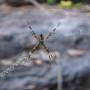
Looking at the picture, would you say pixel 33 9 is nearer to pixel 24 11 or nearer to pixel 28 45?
pixel 24 11

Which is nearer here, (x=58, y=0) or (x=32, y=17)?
(x=32, y=17)

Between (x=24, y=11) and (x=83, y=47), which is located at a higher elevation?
(x=24, y=11)

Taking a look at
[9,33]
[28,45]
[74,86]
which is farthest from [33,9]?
[74,86]

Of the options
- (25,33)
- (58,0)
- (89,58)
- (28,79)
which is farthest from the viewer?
(58,0)

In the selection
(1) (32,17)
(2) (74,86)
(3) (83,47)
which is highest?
(1) (32,17)

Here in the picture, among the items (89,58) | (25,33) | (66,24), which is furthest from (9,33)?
(89,58)

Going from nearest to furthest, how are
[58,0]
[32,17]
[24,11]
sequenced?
[32,17] < [24,11] < [58,0]
